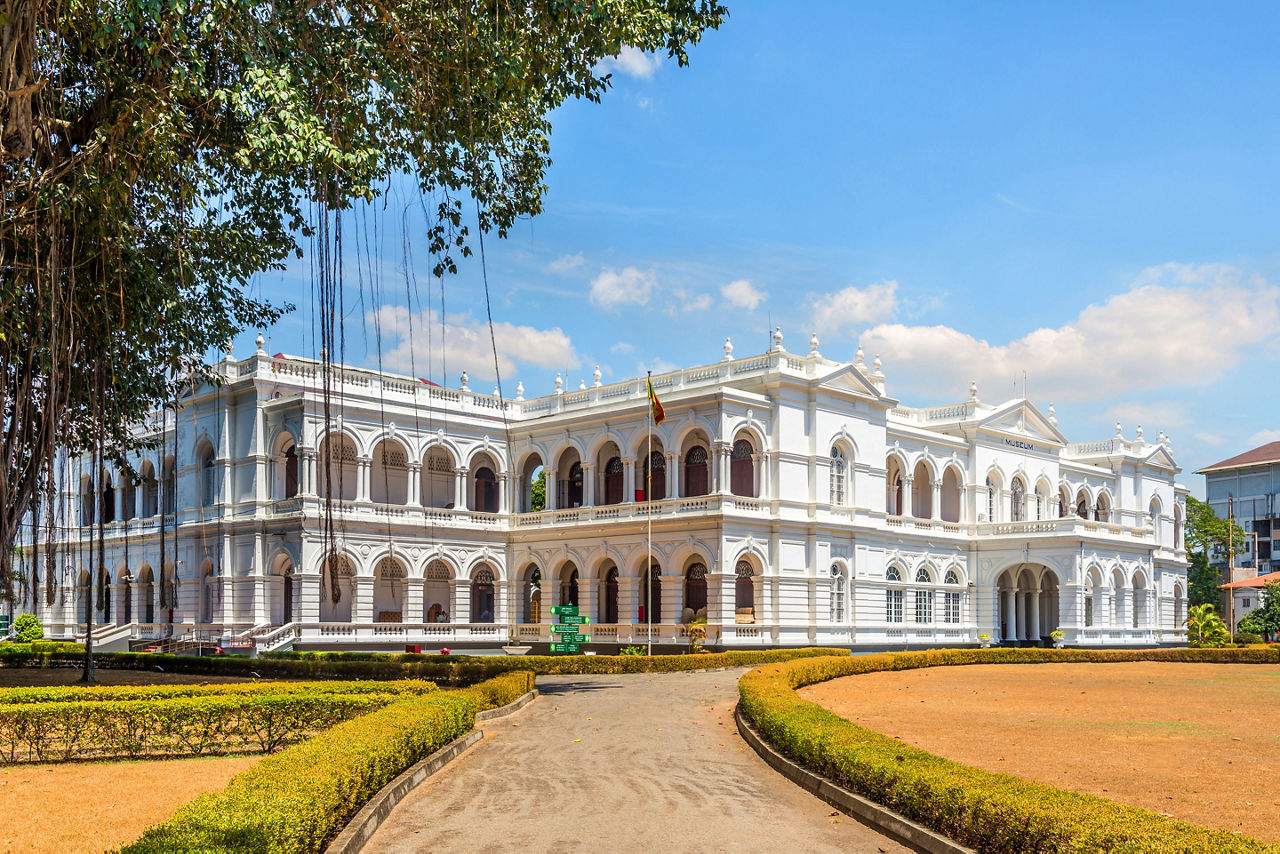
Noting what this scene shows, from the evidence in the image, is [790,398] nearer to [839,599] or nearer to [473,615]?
[839,599]

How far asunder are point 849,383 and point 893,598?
858 centimetres

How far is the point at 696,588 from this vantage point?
140 ft

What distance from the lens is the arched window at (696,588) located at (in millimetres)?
41906

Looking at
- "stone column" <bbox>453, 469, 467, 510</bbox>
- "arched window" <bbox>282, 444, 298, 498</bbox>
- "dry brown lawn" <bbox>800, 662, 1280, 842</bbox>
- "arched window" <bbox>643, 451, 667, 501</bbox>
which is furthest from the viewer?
"stone column" <bbox>453, 469, 467, 510</bbox>

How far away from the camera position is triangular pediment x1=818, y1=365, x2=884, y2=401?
4194 centimetres

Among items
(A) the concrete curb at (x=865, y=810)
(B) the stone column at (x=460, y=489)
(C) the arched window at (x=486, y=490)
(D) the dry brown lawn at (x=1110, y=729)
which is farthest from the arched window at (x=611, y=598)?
(A) the concrete curb at (x=865, y=810)

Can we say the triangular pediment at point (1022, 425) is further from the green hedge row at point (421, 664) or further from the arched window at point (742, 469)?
the green hedge row at point (421, 664)

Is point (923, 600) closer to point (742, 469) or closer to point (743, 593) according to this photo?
point (743, 593)

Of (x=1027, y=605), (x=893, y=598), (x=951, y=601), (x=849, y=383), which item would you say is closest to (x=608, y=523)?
(x=849, y=383)

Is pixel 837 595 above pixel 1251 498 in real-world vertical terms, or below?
below

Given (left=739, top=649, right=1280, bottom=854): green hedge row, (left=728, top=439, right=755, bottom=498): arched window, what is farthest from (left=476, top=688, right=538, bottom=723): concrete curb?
(left=728, top=439, right=755, bottom=498): arched window

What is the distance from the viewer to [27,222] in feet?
40.7

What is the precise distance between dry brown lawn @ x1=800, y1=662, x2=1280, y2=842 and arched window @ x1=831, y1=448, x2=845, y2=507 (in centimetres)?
1088

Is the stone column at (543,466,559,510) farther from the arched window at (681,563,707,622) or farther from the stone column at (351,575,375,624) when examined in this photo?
the stone column at (351,575,375,624)
